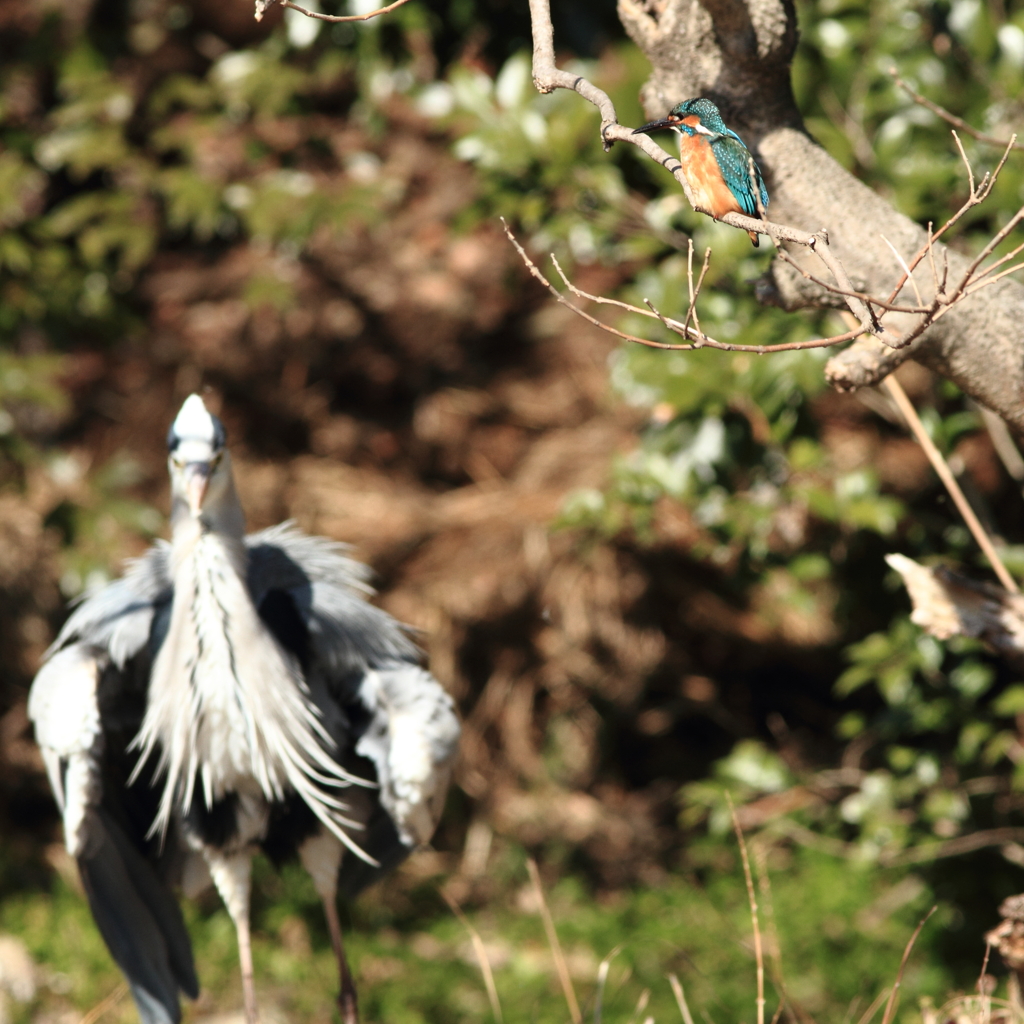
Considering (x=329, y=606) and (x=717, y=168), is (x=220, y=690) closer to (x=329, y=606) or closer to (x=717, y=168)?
(x=329, y=606)

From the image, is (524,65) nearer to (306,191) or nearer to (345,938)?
(306,191)

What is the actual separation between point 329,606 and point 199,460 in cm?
46

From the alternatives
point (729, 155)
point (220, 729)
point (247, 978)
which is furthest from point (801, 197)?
point (247, 978)

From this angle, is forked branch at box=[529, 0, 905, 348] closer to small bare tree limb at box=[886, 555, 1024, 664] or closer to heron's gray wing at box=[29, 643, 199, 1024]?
small bare tree limb at box=[886, 555, 1024, 664]

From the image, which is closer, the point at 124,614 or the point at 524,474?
the point at 124,614

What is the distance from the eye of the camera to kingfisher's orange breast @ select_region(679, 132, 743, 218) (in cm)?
122

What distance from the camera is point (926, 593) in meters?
1.90

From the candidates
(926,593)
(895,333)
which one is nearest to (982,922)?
(926,593)

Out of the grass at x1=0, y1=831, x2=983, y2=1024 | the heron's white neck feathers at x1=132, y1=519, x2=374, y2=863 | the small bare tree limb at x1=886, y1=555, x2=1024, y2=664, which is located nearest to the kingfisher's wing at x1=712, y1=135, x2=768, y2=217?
the small bare tree limb at x1=886, y1=555, x2=1024, y2=664

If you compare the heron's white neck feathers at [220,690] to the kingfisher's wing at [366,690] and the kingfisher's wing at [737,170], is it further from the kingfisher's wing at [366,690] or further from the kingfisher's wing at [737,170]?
the kingfisher's wing at [737,170]

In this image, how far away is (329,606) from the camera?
2.38 m

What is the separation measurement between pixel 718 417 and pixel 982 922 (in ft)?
4.87

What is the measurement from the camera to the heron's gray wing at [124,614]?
2.29 meters

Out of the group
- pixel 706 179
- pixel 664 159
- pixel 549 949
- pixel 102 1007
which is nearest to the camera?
pixel 664 159
